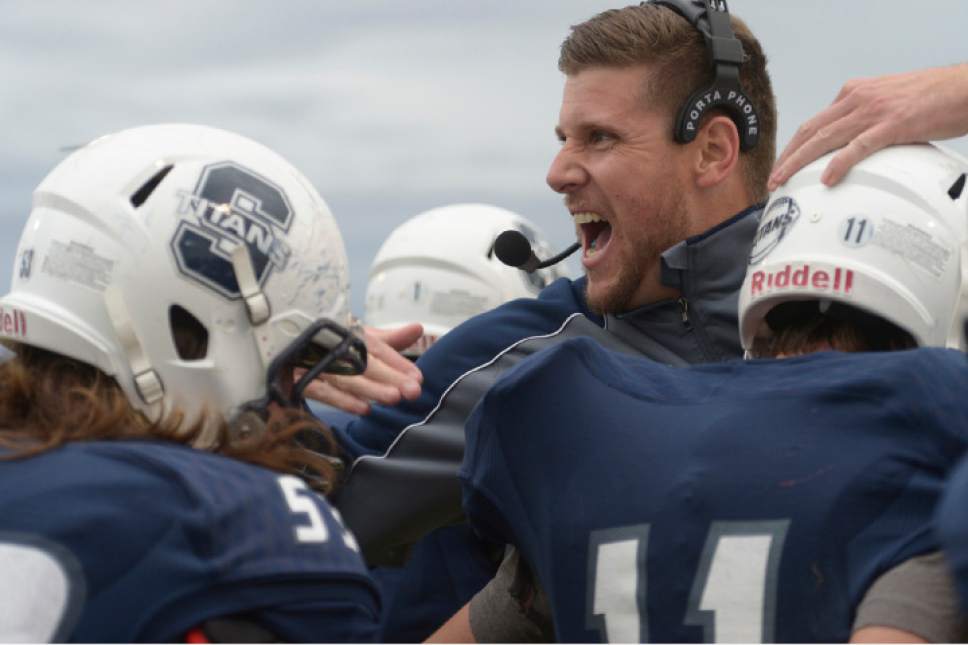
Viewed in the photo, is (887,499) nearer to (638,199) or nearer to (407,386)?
(407,386)

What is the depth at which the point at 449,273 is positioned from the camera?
8109 millimetres

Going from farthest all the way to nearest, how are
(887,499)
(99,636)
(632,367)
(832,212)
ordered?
(832,212) → (632,367) → (887,499) → (99,636)

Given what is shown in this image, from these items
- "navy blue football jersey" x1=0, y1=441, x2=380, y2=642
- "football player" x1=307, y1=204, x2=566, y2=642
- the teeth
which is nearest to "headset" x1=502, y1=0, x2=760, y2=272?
the teeth

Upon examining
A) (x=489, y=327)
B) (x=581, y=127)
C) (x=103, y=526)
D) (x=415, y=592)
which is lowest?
(x=415, y=592)

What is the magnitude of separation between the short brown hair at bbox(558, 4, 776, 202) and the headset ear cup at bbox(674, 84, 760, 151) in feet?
0.16

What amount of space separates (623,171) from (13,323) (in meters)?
2.27

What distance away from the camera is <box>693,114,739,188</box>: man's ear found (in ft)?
14.9

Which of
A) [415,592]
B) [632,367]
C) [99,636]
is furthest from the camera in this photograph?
[415,592]

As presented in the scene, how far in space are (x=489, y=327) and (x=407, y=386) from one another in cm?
133

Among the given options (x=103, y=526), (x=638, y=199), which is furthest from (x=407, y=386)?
(x=638, y=199)

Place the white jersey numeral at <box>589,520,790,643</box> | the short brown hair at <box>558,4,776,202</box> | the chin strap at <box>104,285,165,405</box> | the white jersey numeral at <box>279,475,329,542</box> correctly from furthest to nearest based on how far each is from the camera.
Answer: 1. the short brown hair at <box>558,4,776,202</box>
2. the chin strap at <box>104,285,165,405</box>
3. the white jersey numeral at <box>589,520,790,643</box>
4. the white jersey numeral at <box>279,475,329,542</box>

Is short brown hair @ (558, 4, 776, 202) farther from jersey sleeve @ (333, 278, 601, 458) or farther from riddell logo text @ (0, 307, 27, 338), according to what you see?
riddell logo text @ (0, 307, 27, 338)

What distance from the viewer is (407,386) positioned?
3148 millimetres

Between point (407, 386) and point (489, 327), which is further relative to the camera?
point (489, 327)
